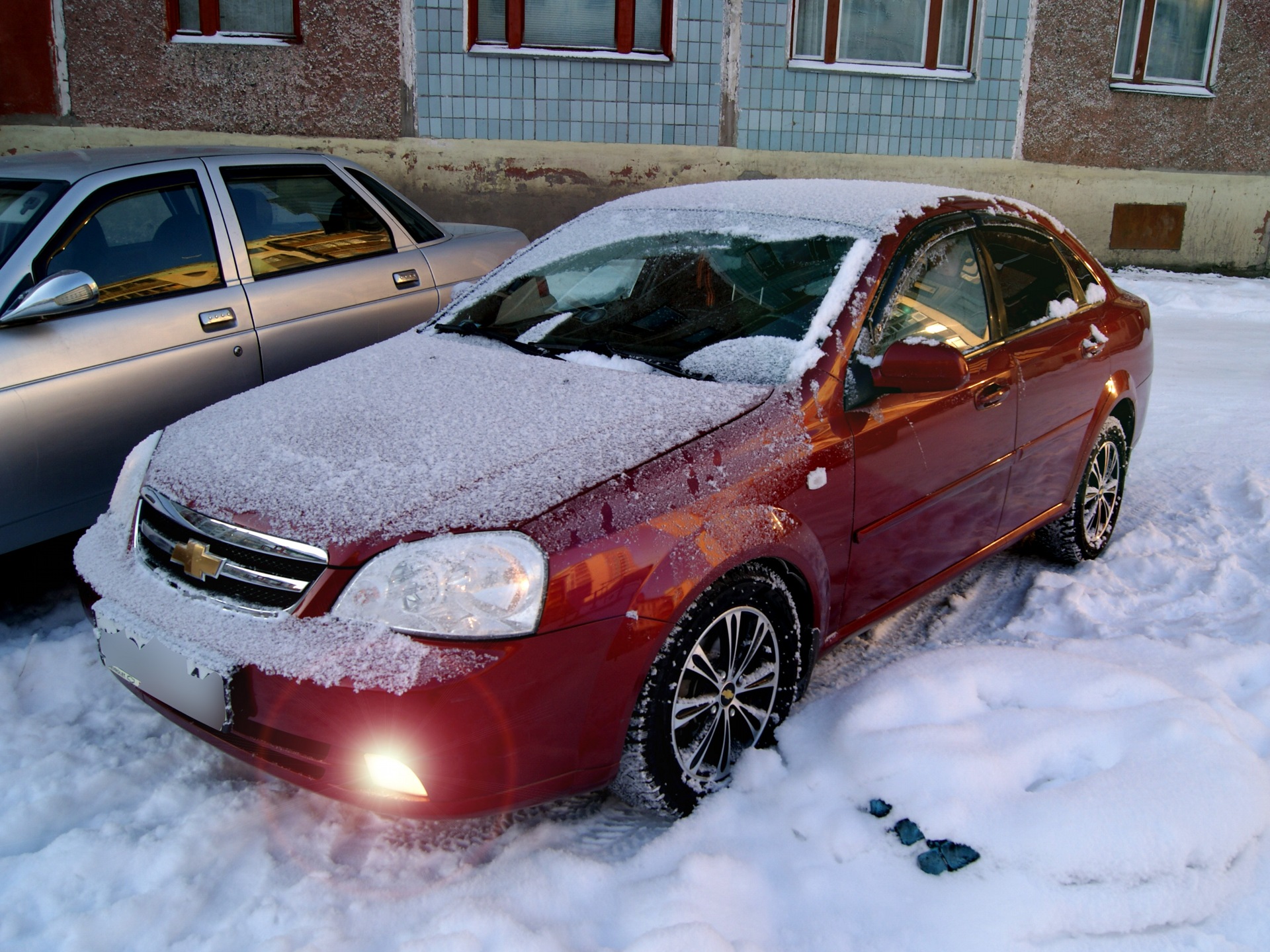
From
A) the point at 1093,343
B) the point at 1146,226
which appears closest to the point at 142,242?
the point at 1093,343

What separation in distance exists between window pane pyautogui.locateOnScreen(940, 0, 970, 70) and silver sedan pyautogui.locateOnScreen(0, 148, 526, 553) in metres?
7.73

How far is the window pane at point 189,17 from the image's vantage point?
362 inches

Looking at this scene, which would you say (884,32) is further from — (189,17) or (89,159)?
(89,159)

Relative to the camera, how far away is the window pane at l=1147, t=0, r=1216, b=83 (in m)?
11.1

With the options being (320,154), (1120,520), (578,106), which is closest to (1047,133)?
(578,106)

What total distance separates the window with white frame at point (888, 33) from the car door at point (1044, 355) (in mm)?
7322

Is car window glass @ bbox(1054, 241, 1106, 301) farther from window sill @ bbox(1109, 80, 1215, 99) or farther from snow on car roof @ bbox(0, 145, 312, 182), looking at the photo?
window sill @ bbox(1109, 80, 1215, 99)

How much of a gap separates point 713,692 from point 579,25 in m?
8.89

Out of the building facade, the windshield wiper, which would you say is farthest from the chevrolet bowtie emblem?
the building facade

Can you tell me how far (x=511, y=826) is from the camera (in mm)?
2482

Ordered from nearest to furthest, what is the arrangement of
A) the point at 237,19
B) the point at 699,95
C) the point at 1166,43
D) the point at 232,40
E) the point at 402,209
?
1. the point at 402,209
2. the point at 232,40
3. the point at 237,19
4. the point at 699,95
5. the point at 1166,43

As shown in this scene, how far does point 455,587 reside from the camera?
82.4 inches

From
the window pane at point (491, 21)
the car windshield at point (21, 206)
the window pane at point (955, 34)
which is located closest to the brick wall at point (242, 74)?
the window pane at point (491, 21)

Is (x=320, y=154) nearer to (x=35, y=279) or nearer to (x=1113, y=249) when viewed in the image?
(x=35, y=279)
